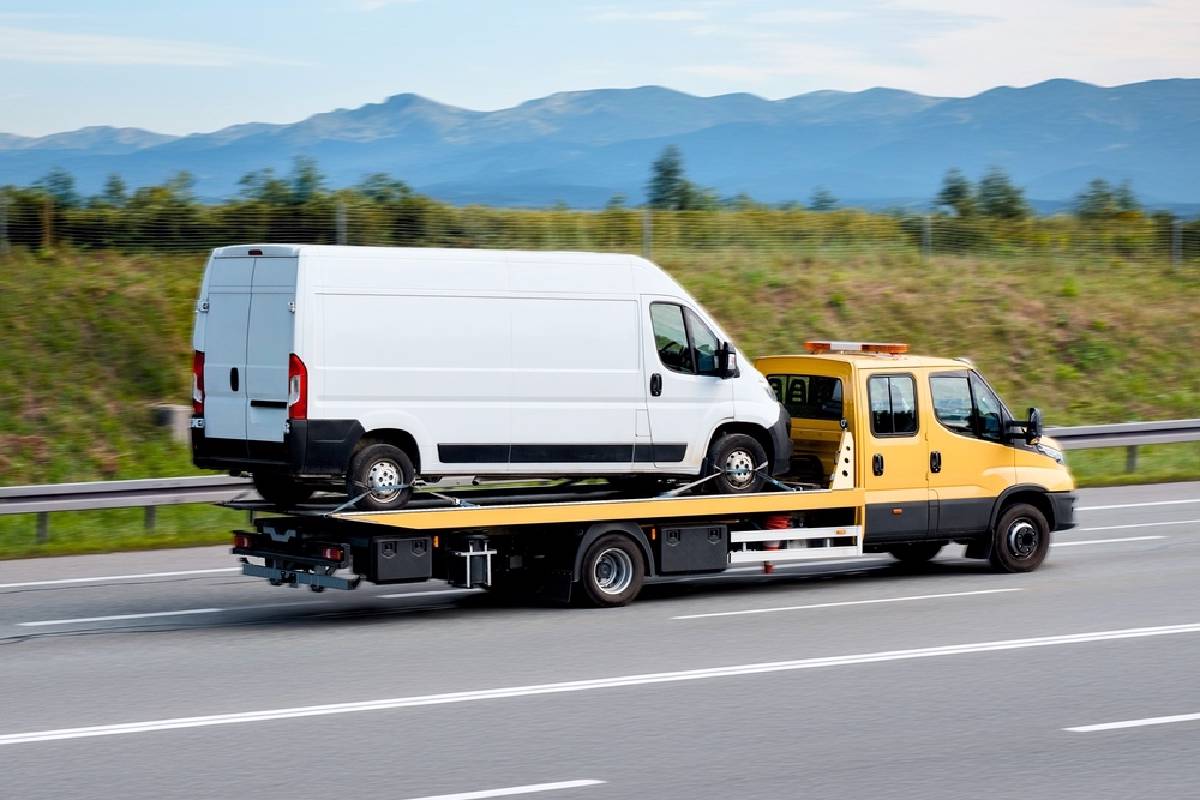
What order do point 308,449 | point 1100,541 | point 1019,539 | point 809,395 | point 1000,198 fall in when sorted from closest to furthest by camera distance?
1. point 308,449
2. point 809,395
3. point 1019,539
4. point 1100,541
5. point 1000,198

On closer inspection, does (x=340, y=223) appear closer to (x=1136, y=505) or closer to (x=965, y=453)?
(x=1136, y=505)

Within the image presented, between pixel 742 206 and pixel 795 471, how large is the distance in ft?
70.9

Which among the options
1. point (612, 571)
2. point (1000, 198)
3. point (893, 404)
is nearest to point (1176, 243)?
point (1000, 198)

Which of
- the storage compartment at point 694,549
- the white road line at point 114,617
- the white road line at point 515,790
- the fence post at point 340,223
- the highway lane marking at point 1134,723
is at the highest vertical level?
the fence post at point 340,223

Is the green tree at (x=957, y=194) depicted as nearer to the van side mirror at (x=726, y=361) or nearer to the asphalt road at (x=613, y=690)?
the asphalt road at (x=613, y=690)

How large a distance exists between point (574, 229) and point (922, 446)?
16.9 metres

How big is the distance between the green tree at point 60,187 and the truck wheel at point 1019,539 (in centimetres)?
1726

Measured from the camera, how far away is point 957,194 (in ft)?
137

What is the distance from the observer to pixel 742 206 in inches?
1412

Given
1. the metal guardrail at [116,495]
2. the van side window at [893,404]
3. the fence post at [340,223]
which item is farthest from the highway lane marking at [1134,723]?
the fence post at [340,223]

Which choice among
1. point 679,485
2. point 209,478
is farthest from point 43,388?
point 679,485

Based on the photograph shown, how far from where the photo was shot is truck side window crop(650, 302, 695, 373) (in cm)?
1340

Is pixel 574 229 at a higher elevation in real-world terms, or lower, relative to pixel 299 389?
higher

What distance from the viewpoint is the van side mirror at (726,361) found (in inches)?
533
